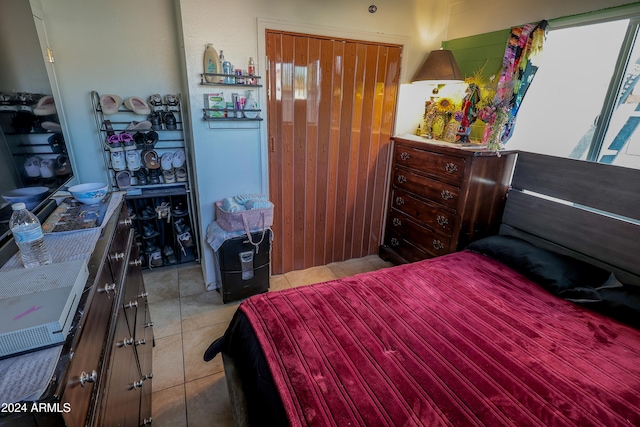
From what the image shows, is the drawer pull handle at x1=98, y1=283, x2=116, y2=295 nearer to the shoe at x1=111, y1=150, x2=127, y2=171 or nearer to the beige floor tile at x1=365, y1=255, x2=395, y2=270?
the shoe at x1=111, y1=150, x2=127, y2=171

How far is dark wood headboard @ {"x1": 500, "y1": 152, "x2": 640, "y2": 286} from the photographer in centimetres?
182

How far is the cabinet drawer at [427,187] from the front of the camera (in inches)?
96.9

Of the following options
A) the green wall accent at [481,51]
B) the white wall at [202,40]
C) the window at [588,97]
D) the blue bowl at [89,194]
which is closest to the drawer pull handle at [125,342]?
the blue bowl at [89,194]

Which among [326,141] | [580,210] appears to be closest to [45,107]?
[326,141]

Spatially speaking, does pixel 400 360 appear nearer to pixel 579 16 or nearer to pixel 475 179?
pixel 475 179

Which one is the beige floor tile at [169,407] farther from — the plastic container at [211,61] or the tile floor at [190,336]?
the plastic container at [211,61]

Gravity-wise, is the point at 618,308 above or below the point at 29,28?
below

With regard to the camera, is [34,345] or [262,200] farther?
[262,200]

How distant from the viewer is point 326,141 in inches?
111

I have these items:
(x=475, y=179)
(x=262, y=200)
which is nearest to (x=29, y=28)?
(x=262, y=200)

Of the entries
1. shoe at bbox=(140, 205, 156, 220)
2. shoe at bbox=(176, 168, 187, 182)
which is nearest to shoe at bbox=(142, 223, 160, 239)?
shoe at bbox=(140, 205, 156, 220)

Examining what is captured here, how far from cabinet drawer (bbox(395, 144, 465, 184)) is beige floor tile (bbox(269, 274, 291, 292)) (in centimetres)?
153

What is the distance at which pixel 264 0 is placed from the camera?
2281 millimetres

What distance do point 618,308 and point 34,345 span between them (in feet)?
7.70
